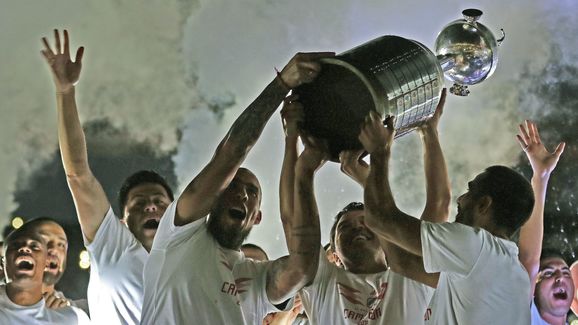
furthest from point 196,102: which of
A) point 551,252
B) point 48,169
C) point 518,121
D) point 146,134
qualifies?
point 551,252

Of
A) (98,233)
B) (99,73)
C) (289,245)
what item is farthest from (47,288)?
(99,73)

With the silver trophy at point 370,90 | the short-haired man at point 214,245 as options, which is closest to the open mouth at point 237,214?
the short-haired man at point 214,245

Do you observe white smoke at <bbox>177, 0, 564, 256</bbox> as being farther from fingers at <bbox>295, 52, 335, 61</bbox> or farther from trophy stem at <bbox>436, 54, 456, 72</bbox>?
fingers at <bbox>295, 52, 335, 61</bbox>

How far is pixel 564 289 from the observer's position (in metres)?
3.46

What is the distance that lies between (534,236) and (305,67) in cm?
134

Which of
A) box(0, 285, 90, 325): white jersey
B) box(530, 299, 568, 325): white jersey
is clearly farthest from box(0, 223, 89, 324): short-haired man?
box(530, 299, 568, 325): white jersey

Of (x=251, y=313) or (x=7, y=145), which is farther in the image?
(x=7, y=145)

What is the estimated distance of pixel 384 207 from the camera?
7.50 feet

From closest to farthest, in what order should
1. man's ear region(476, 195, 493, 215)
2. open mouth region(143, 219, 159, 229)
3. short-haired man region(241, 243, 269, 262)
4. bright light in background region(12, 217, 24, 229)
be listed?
man's ear region(476, 195, 493, 215) → open mouth region(143, 219, 159, 229) → short-haired man region(241, 243, 269, 262) → bright light in background region(12, 217, 24, 229)

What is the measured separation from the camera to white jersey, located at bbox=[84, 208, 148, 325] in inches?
106

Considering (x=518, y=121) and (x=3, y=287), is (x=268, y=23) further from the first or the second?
(x=3, y=287)

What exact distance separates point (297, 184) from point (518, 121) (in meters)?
3.18

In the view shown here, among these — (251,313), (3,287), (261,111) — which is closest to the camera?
(261,111)

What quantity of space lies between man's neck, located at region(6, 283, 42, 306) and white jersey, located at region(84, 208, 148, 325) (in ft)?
1.46
